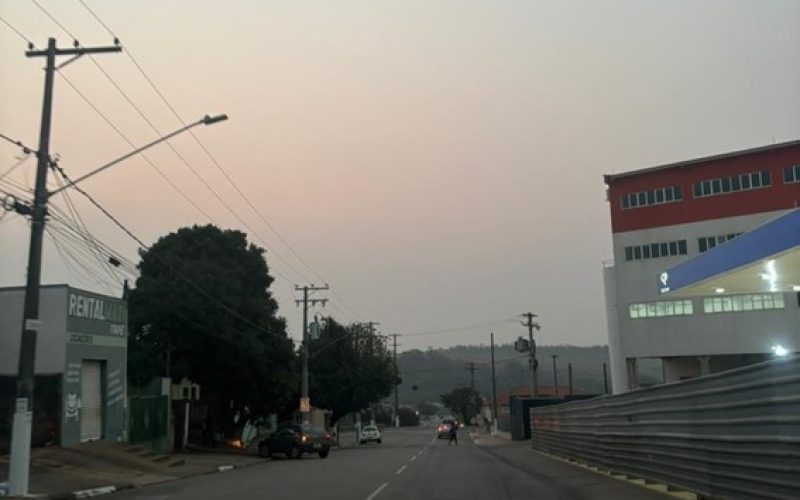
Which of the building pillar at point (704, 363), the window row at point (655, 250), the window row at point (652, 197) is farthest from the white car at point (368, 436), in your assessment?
the window row at point (652, 197)

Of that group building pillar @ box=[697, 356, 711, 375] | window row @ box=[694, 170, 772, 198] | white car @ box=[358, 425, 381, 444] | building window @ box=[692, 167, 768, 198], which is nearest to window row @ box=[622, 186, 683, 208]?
building window @ box=[692, 167, 768, 198]

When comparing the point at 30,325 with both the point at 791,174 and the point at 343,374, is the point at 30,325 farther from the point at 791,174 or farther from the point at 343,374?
the point at 791,174

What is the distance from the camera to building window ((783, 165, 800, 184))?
6222cm

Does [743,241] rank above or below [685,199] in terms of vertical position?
below

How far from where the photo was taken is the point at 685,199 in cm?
6756

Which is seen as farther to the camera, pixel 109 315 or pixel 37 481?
pixel 109 315

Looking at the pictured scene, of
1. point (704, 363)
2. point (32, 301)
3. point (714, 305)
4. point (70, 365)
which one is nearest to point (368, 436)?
point (704, 363)

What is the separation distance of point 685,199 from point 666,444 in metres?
55.3

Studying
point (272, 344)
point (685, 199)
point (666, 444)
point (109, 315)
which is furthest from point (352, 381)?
point (666, 444)

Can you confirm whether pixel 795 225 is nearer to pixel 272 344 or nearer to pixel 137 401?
pixel 137 401

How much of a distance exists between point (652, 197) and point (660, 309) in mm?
9845

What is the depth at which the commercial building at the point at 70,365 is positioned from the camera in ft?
84.9

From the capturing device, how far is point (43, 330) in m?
26.8

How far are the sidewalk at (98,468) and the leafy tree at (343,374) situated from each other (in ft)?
111
